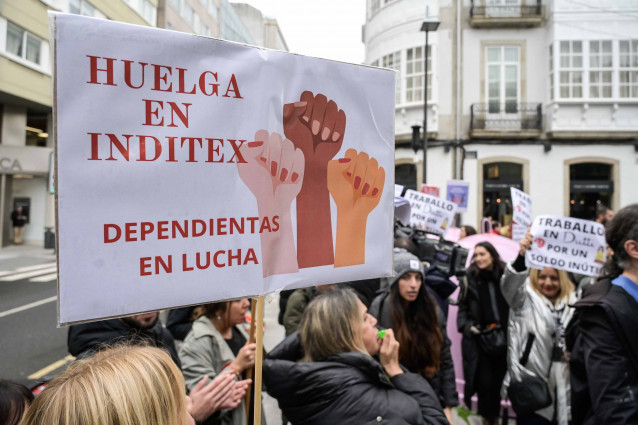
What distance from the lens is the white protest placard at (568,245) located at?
3227mm

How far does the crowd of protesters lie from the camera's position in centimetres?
107

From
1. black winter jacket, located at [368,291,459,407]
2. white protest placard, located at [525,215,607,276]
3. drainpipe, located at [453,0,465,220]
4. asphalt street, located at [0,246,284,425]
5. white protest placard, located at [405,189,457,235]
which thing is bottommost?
asphalt street, located at [0,246,284,425]

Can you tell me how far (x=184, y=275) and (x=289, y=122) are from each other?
71 centimetres

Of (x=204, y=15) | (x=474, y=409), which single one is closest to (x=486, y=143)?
(x=474, y=409)

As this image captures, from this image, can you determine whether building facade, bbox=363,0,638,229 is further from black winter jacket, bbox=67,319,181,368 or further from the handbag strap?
black winter jacket, bbox=67,319,181,368

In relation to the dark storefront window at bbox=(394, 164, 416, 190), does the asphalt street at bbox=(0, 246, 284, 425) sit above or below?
below

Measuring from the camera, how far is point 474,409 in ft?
14.1

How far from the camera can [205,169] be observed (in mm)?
1490

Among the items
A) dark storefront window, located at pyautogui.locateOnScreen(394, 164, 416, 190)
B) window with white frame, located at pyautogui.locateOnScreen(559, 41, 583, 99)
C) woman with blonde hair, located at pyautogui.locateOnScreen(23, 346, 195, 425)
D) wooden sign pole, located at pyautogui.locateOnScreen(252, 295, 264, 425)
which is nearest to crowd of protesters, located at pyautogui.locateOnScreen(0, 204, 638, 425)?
woman with blonde hair, located at pyautogui.locateOnScreen(23, 346, 195, 425)

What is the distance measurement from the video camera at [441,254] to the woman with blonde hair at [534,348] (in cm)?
84

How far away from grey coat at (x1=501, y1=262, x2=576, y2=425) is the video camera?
859 millimetres

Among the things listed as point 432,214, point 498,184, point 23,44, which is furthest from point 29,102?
point 498,184

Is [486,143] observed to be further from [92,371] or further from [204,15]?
[204,15]

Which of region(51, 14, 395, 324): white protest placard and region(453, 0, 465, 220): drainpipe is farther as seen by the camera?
region(453, 0, 465, 220): drainpipe
